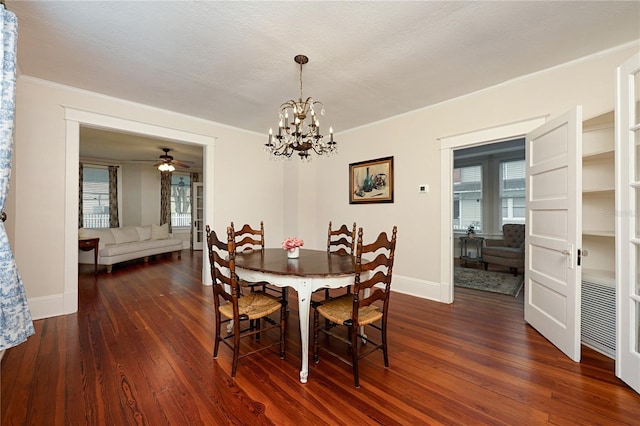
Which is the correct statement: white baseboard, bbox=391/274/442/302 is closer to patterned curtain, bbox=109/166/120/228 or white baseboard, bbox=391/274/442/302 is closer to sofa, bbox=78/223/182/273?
sofa, bbox=78/223/182/273

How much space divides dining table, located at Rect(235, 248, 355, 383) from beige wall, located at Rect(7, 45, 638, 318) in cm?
179

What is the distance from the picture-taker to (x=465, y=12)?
193 cm

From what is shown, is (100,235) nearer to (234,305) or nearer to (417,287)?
(234,305)

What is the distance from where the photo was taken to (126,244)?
5.85 m

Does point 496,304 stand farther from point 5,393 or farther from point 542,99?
point 5,393

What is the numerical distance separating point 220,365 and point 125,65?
9.37 ft

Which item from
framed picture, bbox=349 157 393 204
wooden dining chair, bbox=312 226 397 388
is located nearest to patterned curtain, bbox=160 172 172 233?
framed picture, bbox=349 157 393 204

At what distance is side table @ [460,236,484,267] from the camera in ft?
19.6

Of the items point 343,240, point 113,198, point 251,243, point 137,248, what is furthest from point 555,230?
point 113,198

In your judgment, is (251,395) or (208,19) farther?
(208,19)

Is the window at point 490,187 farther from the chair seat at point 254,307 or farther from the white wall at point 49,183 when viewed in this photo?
the white wall at point 49,183

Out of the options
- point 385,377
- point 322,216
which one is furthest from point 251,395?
point 322,216

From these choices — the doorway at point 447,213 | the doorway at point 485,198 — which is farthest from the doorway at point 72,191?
the doorway at point 485,198

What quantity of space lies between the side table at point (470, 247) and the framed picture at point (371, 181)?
3111mm
